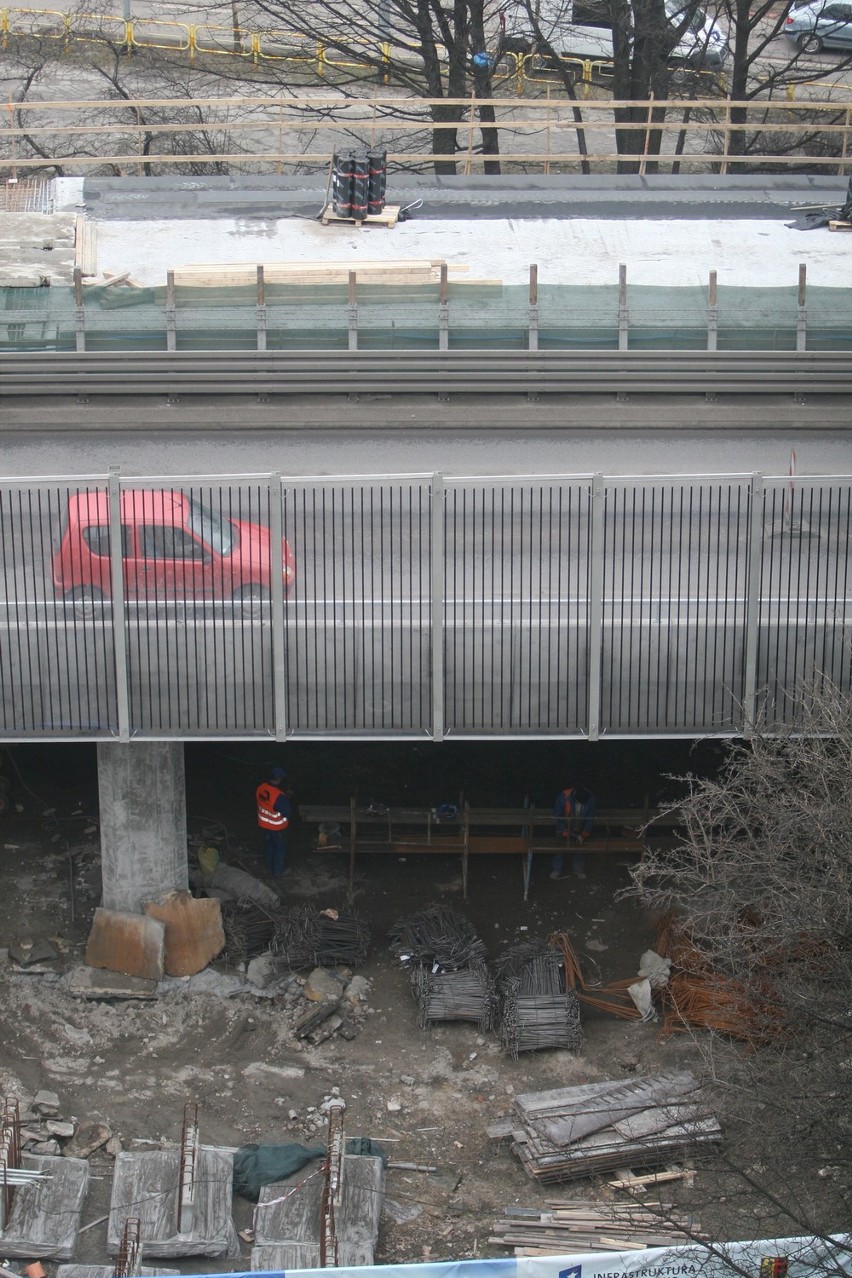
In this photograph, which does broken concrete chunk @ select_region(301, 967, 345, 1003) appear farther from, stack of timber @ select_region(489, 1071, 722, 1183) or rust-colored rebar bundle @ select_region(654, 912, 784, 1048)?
rust-colored rebar bundle @ select_region(654, 912, 784, 1048)

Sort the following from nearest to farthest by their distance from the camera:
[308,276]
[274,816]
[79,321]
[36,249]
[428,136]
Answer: [274,816], [79,321], [308,276], [36,249], [428,136]

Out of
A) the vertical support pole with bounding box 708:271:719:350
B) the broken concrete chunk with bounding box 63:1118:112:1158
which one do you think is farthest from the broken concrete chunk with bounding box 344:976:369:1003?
the vertical support pole with bounding box 708:271:719:350

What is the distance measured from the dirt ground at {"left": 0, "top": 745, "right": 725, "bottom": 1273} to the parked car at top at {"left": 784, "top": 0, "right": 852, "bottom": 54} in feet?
72.4

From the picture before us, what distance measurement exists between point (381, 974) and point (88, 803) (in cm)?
396

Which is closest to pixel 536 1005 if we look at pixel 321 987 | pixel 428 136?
pixel 321 987

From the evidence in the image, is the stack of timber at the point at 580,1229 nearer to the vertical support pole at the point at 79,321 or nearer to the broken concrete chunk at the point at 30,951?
the broken concrete chunk at the point at 30,951

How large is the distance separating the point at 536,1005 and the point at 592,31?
2667cm

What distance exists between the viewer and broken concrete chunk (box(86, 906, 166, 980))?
49.6 feet

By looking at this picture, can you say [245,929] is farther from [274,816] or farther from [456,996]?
[456,996]

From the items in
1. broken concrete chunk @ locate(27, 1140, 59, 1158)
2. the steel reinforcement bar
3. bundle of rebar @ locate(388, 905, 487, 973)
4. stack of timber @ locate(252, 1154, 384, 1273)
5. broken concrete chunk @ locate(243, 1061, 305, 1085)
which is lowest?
stack of timber @ locate(252, 1154, 384, 1273)

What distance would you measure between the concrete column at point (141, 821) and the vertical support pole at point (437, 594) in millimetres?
2616

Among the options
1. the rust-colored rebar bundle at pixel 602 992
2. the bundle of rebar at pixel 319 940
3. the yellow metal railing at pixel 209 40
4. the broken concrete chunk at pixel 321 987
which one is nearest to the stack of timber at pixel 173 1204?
the broken concrete chunk at pixel 321 987

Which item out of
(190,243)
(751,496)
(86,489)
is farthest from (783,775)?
(190,243)

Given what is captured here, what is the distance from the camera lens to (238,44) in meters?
35.4
